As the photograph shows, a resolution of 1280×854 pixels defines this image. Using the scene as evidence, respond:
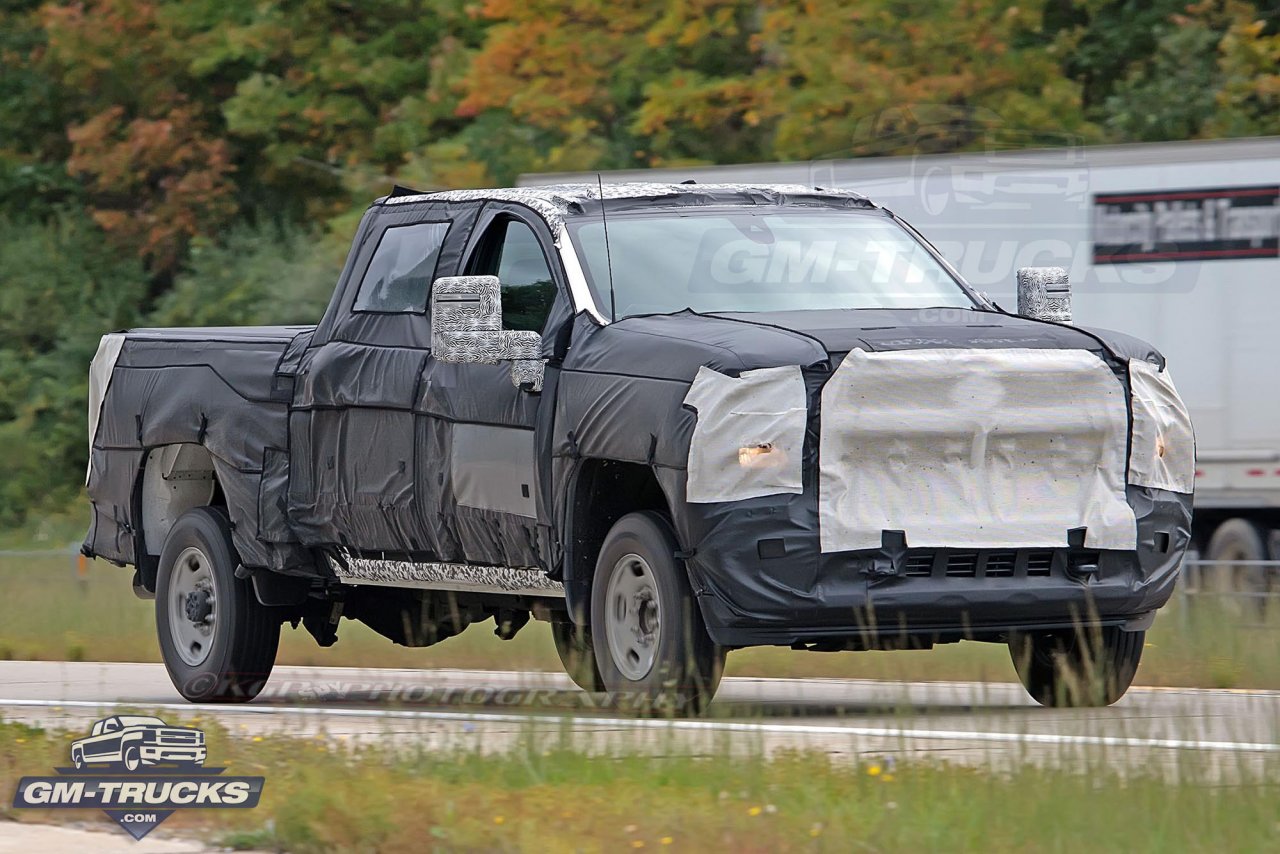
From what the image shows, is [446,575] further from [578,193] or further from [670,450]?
[670,450]

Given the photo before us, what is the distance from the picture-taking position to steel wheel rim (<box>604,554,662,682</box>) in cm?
995

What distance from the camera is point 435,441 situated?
11.2 m

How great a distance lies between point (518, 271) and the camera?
11.3 metres

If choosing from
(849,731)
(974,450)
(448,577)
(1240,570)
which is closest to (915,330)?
(974,450)

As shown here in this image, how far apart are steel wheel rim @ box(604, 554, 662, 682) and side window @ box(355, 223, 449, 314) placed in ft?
6.65

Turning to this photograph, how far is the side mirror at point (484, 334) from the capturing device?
10555mm

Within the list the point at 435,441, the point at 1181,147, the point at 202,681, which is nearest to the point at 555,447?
the point at 435,441

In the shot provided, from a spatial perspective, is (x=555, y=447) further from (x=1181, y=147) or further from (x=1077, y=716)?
(x=1181, y=147)

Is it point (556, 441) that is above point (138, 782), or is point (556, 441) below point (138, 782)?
above

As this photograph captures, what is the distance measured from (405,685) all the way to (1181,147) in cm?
1015

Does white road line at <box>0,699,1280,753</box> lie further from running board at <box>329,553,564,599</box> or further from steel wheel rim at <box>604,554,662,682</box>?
running board at <box>329,553,564,599</box>

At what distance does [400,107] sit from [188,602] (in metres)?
24.6

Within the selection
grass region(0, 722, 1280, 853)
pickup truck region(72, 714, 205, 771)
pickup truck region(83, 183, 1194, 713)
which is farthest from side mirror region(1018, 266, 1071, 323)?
pickup truck region(72, 714, 205, 771)

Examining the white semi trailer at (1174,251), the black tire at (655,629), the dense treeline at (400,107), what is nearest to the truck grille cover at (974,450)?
the black tire at (655,629)
